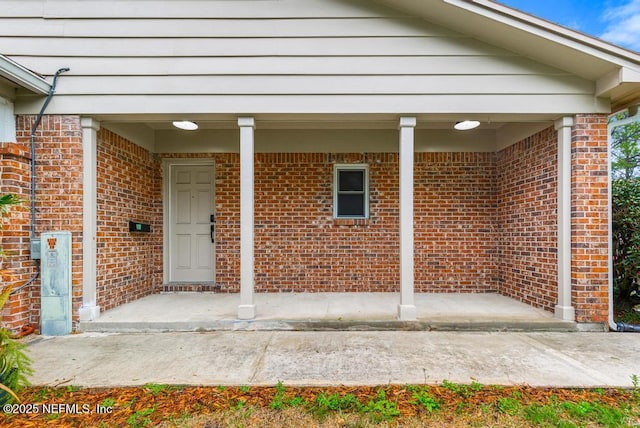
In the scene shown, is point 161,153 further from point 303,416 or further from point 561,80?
point 561,80

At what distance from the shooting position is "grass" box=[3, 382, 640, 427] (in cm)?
218

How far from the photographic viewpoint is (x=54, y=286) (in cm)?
379

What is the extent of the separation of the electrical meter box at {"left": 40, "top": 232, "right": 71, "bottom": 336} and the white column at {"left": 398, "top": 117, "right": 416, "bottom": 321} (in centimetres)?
382

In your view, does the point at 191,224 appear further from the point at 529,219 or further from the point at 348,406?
the point at 529,219

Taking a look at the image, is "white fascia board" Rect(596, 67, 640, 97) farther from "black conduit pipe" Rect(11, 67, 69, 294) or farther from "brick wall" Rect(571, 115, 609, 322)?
"black conduit pipe" Rect(11, 67, 69, 294)

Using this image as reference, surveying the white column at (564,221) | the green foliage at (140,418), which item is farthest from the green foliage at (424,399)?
the white column at (564,221)

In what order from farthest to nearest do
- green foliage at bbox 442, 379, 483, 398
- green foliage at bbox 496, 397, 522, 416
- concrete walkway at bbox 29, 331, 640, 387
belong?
concrete walkway at bbox 29, 331, 640, 387, green foliage at bbox 442, 379, 483, 398, green foliage at bbox 496, 397, 522, 416

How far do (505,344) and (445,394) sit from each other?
1350 mm

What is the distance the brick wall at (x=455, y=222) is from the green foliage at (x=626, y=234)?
1507 mm

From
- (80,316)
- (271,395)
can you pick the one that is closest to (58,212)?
(80,316)

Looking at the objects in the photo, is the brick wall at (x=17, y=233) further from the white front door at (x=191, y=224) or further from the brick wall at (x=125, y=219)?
the white front door at (x=191, y=224)

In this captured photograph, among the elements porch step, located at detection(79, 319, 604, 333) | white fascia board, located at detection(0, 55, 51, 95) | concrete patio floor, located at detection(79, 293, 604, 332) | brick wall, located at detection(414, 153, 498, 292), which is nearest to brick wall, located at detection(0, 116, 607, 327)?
brick wall, located at detection(414, 153, 498, 292)

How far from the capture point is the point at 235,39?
3.93 meters

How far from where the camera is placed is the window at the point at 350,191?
18.5 ft
